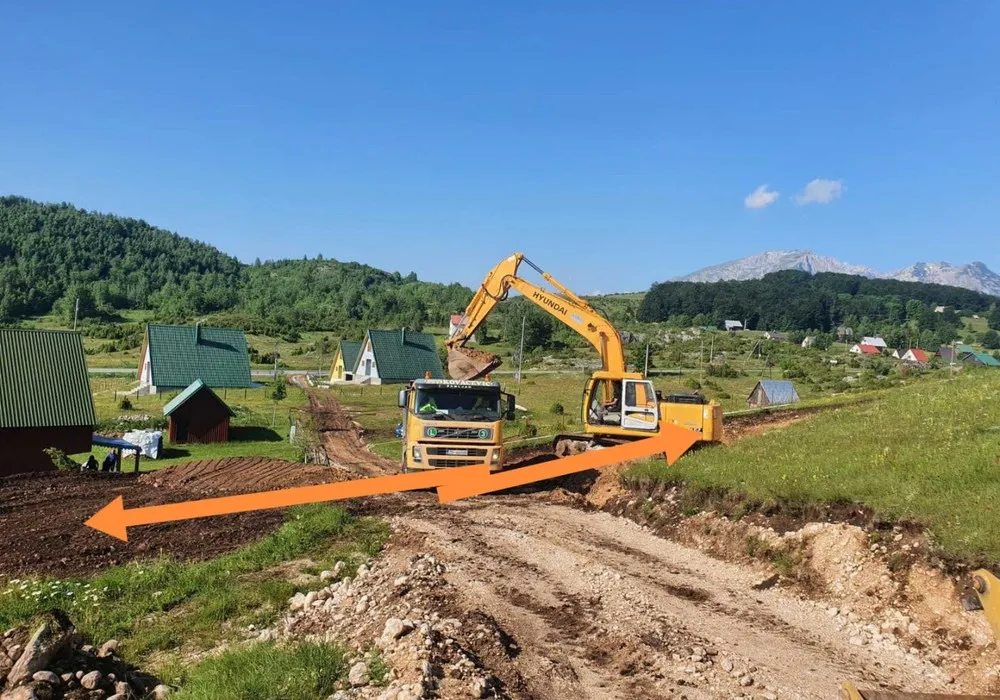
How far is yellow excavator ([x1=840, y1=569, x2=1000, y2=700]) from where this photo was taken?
19.2ft

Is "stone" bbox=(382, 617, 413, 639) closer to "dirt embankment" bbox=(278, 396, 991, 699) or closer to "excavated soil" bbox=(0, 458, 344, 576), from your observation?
"dirt embankment" bbox=(278, 396, 991, 699)

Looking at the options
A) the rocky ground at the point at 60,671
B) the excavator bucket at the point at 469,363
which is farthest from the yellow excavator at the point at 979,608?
the excavator bucket at the point at 469,363

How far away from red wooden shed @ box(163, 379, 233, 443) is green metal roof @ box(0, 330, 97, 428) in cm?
611

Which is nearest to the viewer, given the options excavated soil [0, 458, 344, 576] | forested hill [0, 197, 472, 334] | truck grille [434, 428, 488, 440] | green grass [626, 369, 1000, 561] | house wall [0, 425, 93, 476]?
green grass [626, 369, 1000, 561]

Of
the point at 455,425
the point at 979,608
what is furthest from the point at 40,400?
the point at 979,608

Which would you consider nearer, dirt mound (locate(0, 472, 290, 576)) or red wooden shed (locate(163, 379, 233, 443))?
dirt mound (locate(0, 472, 290, 576))

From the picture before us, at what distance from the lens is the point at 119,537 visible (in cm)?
1366

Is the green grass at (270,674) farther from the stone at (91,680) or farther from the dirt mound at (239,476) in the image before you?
the dirt mound at (239,476)

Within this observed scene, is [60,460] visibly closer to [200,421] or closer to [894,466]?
[200,421]

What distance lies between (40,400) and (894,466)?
2804 cm

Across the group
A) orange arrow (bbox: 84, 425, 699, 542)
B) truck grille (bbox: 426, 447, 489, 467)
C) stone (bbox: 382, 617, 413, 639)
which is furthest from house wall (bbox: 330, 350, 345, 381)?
stone (bbox: 382, 617, 413, 639)

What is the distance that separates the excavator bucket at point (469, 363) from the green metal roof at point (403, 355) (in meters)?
41.7

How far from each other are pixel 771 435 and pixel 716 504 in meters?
6.10

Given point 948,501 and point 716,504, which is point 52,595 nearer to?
point 716,504
